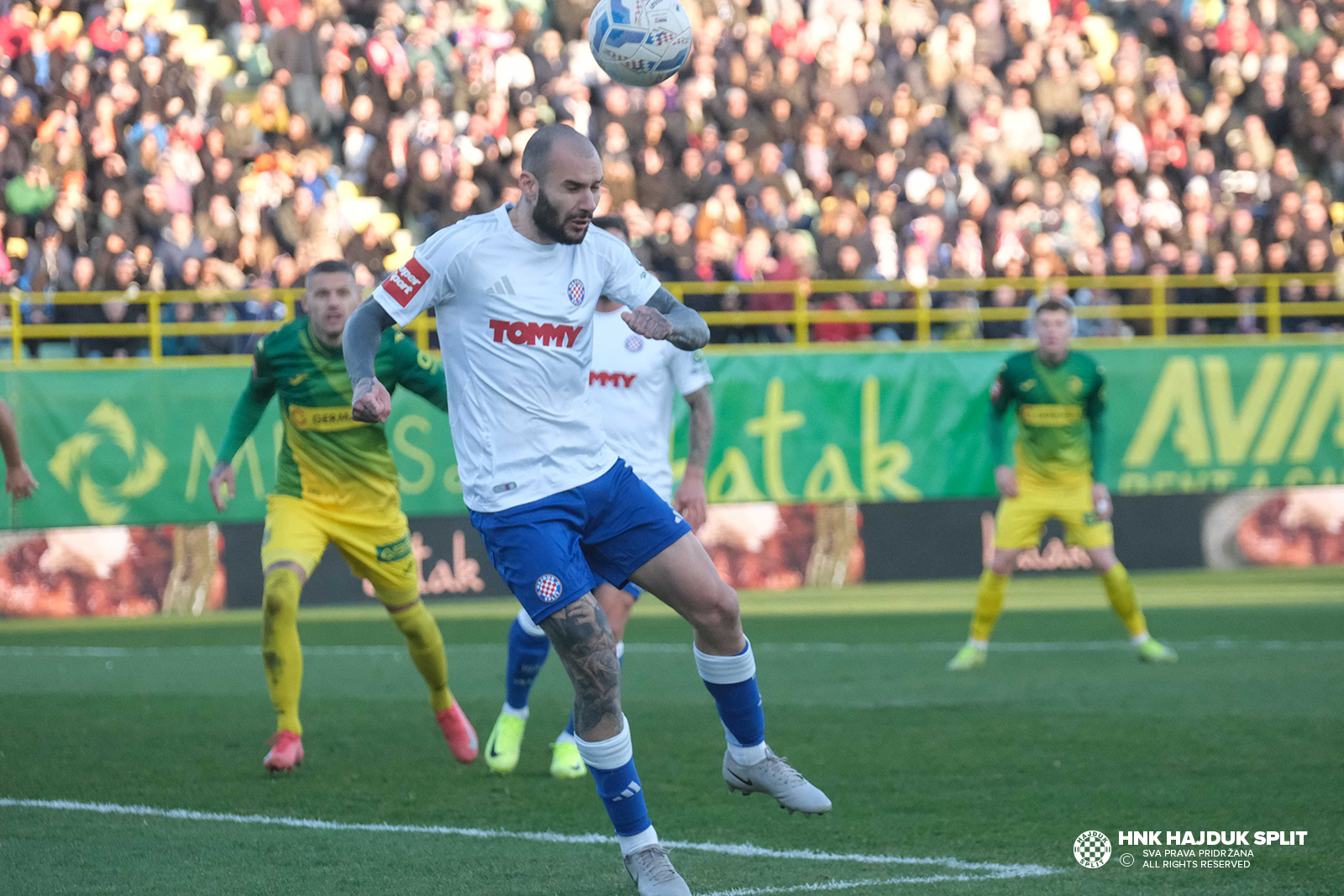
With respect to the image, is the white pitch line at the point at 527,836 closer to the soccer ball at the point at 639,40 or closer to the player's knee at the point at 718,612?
the player's knee at the point at 718,612

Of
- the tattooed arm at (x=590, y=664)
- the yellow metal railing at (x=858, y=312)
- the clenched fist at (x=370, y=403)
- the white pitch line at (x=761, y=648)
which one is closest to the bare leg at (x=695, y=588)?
→ the tattooed arm at (x=590, y=664)

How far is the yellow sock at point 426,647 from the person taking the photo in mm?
7973

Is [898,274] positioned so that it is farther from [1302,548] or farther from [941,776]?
[941,776]

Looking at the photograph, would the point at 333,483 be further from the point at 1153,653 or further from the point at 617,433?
the point at 1153,653

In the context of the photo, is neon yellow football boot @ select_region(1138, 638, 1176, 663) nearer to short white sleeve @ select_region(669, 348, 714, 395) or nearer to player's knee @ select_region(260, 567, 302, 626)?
short white sleeve @ select_region(669, 348, 714, 395)

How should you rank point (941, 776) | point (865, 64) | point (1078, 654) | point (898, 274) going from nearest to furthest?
point (941, 776), point (1078, 654), point (898, 274), point (865, 64)

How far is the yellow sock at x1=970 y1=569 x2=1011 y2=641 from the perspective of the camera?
1130cm

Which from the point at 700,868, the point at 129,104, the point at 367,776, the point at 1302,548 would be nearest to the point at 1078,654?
the point at 367,776

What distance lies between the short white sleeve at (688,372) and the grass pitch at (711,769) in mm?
1727

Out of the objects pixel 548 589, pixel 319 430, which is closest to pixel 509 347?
pixel 548 589

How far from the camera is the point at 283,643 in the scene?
7.68m

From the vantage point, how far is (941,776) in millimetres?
7328

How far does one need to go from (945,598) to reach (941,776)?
9.07m

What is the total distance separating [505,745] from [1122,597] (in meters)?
5.23
